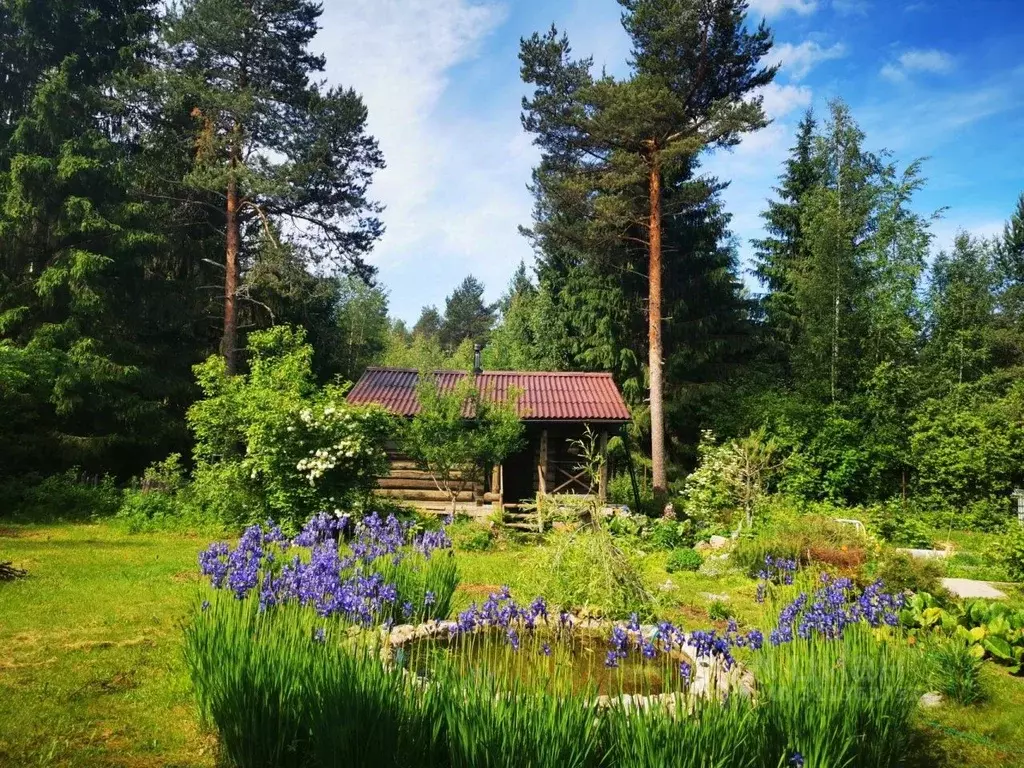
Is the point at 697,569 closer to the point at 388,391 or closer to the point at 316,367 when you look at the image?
the point at 388,391

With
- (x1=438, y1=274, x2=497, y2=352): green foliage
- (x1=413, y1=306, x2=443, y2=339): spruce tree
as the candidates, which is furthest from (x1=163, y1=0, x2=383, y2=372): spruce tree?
(x1=413, y1=306, x2=443, y2=339): spruce tree

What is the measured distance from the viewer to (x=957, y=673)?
213 inches

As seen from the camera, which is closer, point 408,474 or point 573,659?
point 573,659

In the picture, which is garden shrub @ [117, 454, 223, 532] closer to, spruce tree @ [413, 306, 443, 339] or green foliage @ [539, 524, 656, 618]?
green foliage @ [539, 524, 656, 618]

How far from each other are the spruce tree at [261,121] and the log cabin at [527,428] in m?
5.50

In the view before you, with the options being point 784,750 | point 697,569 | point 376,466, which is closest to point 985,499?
point 697,569

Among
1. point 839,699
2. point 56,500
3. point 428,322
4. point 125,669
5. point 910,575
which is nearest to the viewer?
point 839,699

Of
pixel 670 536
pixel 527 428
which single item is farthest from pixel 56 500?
pixel 670 536

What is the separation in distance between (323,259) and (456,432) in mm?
10113

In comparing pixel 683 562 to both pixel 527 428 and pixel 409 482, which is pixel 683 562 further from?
pixel 409 482

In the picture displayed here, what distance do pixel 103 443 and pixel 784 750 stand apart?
733 inches

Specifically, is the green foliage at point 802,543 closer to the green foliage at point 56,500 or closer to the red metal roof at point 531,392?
the red metal roof at point 531,392

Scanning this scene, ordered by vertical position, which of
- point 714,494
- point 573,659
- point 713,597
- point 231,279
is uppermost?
point 231,279

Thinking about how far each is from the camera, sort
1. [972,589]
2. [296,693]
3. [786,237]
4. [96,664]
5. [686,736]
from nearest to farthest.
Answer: [686,736] < [296,693] < [96,664] < [972,589] < [786,237]
